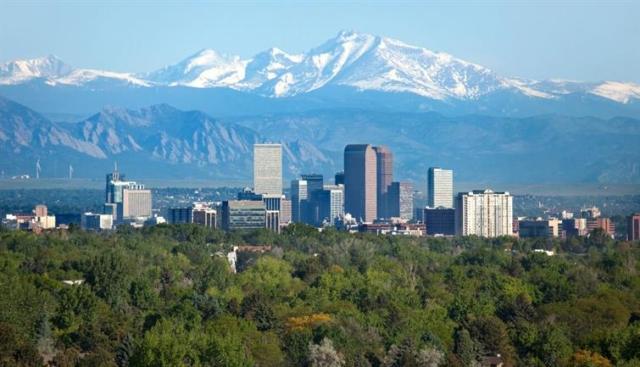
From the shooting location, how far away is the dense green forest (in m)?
47.1

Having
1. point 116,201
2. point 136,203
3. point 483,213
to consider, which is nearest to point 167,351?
point 483,213

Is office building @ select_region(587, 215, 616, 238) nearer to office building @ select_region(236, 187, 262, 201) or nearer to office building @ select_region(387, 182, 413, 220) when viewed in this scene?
office building @ select_region(236, 187, 262, 201)

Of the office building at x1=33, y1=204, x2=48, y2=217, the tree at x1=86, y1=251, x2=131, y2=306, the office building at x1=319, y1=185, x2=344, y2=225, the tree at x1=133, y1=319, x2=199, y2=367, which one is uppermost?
the office building at x1=319, y1=185, x2=344, y2=225

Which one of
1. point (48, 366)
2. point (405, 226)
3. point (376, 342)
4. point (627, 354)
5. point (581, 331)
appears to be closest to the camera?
point (48, 366)

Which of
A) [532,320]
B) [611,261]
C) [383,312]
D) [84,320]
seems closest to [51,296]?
[84,320]

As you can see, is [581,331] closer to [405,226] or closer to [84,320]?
[84,320]

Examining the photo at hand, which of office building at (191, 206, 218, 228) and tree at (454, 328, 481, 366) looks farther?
office building at (191, 206, 218, 228)

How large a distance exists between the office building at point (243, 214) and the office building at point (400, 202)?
31.6 metres

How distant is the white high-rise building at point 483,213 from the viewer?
516ft

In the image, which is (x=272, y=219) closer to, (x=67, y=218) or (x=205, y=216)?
(x=205, y=216)

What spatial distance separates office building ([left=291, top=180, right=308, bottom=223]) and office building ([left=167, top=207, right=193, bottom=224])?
21201 millimetres

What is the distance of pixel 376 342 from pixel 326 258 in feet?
102

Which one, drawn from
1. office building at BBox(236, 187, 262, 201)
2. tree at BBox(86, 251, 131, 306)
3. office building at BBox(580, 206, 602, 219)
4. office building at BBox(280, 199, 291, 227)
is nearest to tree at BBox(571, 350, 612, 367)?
tree at BBox(86, 251, 131, 306)

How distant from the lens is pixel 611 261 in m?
84.2
